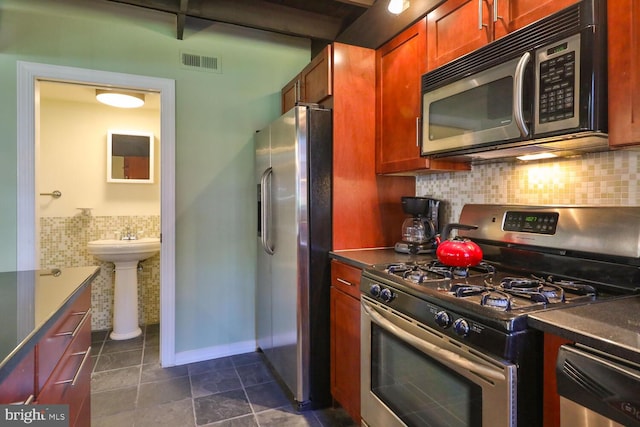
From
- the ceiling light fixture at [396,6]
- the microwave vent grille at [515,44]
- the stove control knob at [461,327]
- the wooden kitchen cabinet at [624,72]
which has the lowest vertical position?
the stove control knob at [461,327]

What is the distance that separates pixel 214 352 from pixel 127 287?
1065 mm

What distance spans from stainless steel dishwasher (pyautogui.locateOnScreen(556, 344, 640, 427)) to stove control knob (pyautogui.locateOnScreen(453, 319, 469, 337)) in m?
0.25

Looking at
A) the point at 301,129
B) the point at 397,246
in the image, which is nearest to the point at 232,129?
the point at 301,129

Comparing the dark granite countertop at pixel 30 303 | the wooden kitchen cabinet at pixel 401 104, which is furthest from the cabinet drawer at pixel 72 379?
the wooden kitchen cabinet at pixel 401 104

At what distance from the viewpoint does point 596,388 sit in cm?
78

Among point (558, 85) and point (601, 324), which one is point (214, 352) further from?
A: point (558, 85)

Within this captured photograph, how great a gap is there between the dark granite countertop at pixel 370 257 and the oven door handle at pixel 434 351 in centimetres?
25

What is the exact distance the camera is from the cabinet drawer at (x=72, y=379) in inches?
42.9

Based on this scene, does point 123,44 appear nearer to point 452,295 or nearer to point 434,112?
point 434,112

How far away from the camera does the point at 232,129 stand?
9.35 ft

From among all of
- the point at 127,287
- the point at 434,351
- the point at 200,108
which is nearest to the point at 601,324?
the point at 434,351

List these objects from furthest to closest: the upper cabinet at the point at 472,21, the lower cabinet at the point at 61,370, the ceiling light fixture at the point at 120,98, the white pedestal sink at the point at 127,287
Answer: the white pedestal sink at the point at 127,287, the ceiling light fixture at the point at 120,98, the upper cabinet at the point at 472,21, the lower cabinet at the point at 61,370

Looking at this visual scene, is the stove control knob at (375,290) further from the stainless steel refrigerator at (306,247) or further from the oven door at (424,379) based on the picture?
the stainless steel refrigerator at (306,247)

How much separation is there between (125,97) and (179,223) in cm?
123
